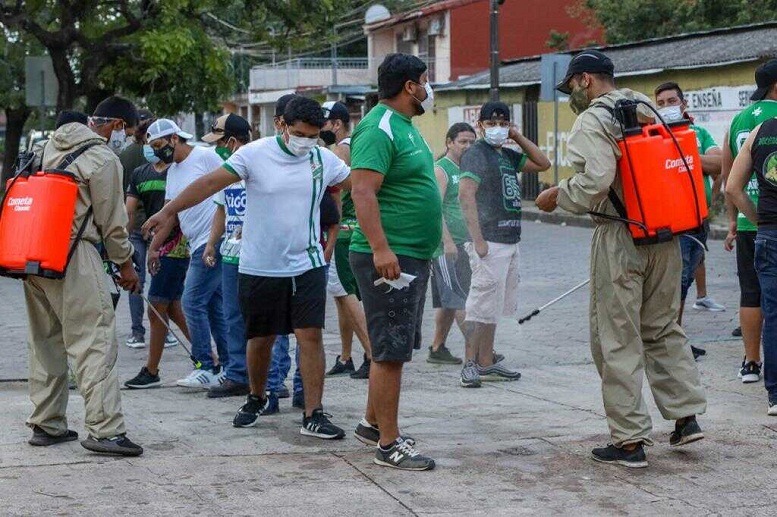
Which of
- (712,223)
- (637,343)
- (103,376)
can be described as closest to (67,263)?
(103,376)

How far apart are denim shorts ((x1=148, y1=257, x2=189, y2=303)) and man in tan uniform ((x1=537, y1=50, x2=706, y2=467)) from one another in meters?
3.45

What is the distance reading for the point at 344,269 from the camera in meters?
8.77

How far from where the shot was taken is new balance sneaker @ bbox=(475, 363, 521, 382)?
8.69 m

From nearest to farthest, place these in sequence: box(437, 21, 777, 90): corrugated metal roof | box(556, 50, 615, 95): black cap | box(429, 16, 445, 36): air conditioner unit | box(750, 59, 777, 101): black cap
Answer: box(556, 50, 615, 95): black cap, box(750, 59, 777, 101): black cap, box(437, 21, 777, 90): corrugated metal roof, box(429, 16, 445, 36): air conditioner unit

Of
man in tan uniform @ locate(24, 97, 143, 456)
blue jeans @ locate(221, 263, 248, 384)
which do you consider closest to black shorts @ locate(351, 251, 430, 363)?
man in tan uniform @ locate(24, 97, 143, 456)

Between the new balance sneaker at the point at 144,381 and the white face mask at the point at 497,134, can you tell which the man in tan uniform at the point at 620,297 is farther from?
the new balance sneaker at the point at 144,381

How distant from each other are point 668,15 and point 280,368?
27.4 meters

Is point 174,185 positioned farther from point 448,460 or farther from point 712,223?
point 712,223

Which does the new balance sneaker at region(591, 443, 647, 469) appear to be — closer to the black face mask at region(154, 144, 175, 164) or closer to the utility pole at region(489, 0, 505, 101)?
the black face mask at region(154, 144, 175, 164)

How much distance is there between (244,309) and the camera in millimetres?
6992

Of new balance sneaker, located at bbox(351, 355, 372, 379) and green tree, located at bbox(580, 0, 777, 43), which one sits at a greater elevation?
green tree, located at bbox(580, 0, 777, 43)

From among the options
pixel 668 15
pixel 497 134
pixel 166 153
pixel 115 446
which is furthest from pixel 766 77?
pixel 668 15

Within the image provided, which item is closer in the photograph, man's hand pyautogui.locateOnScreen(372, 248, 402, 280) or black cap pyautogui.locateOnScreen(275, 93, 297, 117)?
man's hand pyautogui.locateOnScreen(372, 248, 402, 280)

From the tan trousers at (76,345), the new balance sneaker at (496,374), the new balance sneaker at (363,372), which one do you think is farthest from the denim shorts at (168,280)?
the tan trousers at (76,345)
